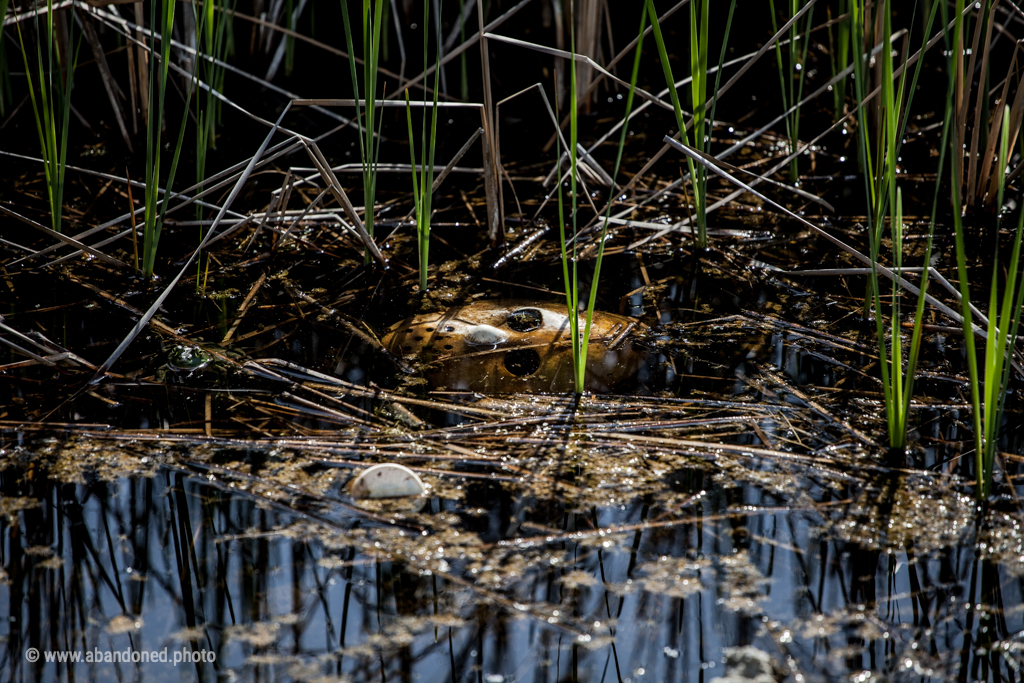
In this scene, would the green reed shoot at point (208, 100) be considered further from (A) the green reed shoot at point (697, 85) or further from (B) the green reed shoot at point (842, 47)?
(B) the green reed shoot at point (842, 47)

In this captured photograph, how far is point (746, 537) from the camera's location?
1105mm

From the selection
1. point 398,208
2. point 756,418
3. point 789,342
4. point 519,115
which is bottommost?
point 756,418

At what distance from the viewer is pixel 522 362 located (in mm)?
1560

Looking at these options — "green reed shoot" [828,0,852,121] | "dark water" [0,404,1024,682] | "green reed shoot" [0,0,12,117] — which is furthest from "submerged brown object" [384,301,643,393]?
"green reed shoot" [0,0,12,117]

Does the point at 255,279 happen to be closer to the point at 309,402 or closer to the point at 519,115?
the point at 309,402

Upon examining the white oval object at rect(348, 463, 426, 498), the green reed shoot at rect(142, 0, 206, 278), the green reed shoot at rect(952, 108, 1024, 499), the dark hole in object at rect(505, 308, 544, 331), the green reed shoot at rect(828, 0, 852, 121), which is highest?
the green reed shoot at rect(828, 0, 852, 121)

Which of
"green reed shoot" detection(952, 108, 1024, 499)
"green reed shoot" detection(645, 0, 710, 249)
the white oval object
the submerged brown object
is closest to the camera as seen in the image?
"green reed shoot" detection(952, 108, 1024, 499)

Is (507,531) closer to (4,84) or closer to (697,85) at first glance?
(697,85)

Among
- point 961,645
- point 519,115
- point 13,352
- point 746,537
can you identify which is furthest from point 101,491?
point 519,115

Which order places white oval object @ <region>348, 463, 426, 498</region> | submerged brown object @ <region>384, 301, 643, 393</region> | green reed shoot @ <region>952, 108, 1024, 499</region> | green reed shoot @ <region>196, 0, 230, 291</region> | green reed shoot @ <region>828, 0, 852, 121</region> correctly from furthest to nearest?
green reed shoot @ <region>828, 0, 852, 121</region> → green reed shoot @ <region>196, 0, 230, 291</region> → submerged brown object @ <region>384, 301, 643, 393</region> → white oval object @ <region>348, 463, 426, 498</region> → green reed shoot @ <region>952, 108, 1024, 499</region>

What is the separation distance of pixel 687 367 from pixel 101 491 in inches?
38.3

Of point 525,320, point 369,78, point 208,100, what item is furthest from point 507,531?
point 208,100

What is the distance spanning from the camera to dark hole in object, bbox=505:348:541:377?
5.03 ft

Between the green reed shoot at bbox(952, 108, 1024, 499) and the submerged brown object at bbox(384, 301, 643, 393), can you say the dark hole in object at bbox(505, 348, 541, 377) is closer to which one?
the submerged brown object at bbox(384, 301, 643, 393)
